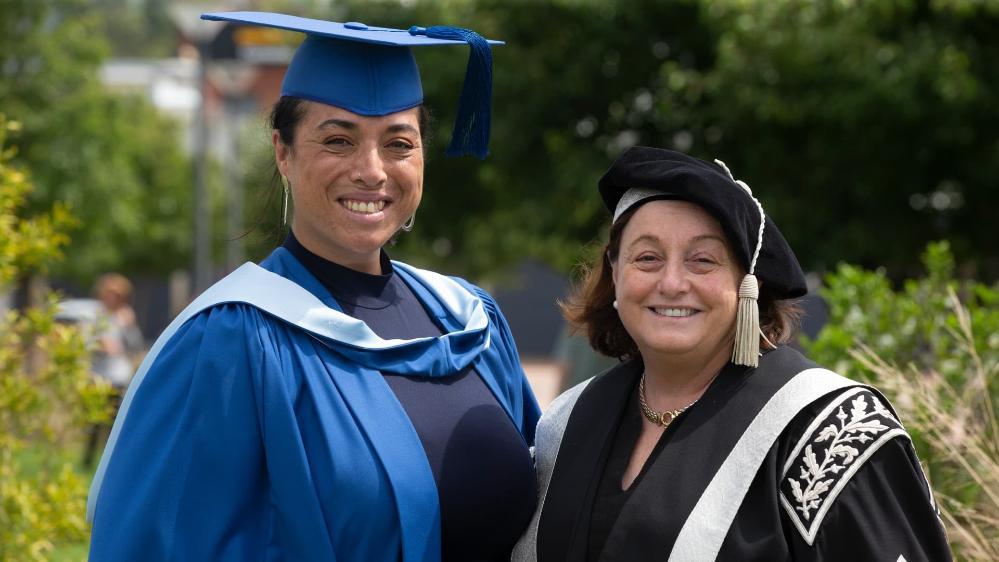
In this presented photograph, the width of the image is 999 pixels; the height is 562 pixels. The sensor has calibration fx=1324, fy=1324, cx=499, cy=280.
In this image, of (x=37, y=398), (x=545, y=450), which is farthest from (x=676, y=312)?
(x=37, y=398)

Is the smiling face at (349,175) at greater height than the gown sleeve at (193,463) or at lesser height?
greater

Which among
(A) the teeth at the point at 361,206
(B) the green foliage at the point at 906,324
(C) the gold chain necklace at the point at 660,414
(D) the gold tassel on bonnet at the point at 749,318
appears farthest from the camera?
(B) the green foliage at the point at 906,324

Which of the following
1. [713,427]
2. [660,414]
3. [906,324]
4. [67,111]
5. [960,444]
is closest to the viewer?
[713,427]

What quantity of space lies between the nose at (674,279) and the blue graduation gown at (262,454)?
0.63 m

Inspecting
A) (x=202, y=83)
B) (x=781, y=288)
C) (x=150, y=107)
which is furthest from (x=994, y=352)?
(x=150, y=107)

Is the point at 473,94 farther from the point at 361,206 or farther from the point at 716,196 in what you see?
the point at 716,196

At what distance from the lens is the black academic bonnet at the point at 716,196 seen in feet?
8.82

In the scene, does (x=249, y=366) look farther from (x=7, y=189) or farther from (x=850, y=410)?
(x=7, y=189)

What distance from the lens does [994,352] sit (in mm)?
4898

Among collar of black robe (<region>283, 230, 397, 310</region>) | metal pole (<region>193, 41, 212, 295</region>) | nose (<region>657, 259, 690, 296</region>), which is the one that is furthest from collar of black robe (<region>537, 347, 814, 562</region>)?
metal pole (<region>193, 41, 212, 295</region>)

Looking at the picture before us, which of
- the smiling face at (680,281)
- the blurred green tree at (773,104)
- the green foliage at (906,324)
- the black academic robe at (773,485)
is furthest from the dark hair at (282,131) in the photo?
the blurred green tree at (773,104)

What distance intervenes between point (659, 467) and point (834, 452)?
38 cm

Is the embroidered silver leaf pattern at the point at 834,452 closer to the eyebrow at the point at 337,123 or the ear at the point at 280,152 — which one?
the eyebrow at the point at 337,123

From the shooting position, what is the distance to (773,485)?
2564 millimetres
